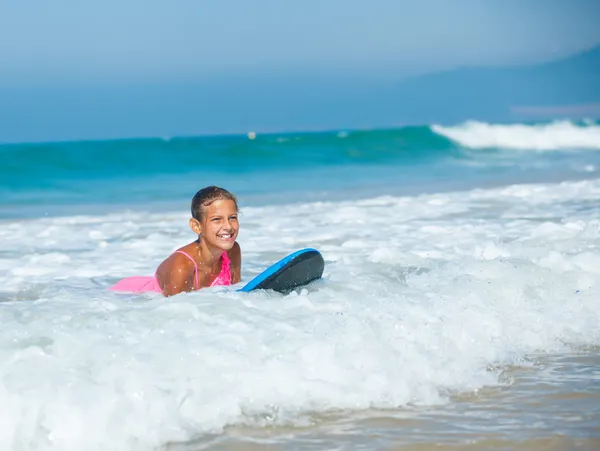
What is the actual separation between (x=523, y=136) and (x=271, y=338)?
35656mm

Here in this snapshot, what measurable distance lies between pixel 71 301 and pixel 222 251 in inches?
44.1

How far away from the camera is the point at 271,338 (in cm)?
370

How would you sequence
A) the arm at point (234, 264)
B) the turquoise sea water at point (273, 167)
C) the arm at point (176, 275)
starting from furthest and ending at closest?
1. the turquoise sea water at point (273, 167)
2. the arm at point (234, 264)
3. the arm at point (176, 275)

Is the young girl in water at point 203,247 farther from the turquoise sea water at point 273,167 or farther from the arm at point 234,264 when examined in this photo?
the turquoise sea water at point 273,167

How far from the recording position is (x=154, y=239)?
8.05m

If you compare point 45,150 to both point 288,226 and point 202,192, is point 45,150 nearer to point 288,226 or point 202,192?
point 288,226

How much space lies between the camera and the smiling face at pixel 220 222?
193 inches

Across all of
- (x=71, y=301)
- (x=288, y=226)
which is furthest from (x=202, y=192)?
(x=288, y=226)

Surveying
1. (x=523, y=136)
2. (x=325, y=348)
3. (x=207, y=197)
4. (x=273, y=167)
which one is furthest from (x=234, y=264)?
(x=523, y=136)

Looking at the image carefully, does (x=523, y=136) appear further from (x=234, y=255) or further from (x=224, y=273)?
(x=224, y=273)

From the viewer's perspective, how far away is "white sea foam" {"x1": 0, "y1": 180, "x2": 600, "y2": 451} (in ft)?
10.0

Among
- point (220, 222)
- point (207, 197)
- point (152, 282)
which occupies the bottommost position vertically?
point (152, 282)

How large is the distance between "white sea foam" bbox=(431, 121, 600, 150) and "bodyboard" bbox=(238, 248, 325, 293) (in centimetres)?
3104

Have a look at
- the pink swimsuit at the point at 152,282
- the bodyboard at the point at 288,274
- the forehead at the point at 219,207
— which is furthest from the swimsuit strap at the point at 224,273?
the bodyboard at the point at 288,274
